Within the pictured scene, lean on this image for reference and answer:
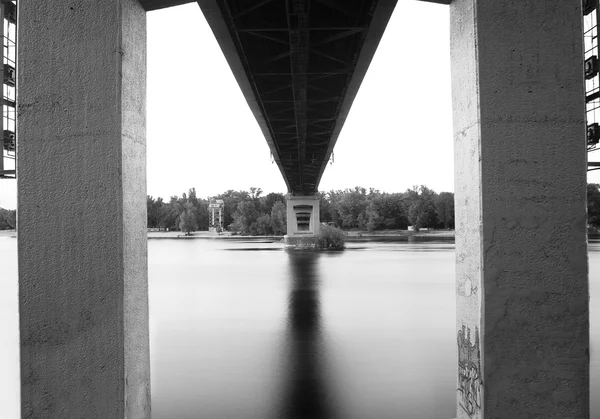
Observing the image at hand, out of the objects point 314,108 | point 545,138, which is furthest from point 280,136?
point 545,138

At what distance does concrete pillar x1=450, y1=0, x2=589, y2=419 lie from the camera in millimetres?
3629

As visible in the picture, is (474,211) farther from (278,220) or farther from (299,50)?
(278,220)

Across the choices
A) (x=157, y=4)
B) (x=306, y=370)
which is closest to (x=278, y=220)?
(x=306, y=370)

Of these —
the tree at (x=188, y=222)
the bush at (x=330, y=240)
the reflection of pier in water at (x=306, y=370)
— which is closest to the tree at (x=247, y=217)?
the tree at (x=188, y=222)

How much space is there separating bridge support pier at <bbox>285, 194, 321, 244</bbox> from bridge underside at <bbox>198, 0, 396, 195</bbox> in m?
30.6

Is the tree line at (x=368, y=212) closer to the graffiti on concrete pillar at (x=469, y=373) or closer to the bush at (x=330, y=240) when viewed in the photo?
the bush at (x=330, y=240)

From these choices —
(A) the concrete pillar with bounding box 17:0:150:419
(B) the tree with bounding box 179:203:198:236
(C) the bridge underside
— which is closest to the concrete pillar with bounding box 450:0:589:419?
(A) the concrete pillar with bounding box 17:0:150:419

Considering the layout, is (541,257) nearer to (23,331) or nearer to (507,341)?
(507,341)

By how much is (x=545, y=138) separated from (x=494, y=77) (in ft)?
2.18

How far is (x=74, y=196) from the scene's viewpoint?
3.75 meters

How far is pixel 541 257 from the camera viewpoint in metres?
3.68

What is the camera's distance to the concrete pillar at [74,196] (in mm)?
3672

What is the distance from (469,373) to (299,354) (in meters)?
4.82

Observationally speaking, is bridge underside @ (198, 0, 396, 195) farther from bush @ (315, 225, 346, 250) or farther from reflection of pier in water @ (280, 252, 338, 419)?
bush @ (315, 225, 346, 250)
